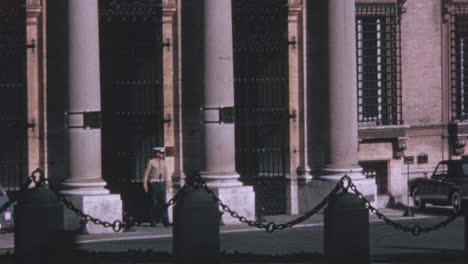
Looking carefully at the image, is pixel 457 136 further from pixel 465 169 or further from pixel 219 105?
pixel 219 105

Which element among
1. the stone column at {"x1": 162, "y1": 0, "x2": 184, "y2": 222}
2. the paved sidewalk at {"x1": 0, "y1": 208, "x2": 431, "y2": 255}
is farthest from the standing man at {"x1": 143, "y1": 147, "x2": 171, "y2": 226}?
the stone column at {"x1": 162, "y1": 0, "x2": 184, "y2": 222}

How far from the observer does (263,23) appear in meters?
31.3

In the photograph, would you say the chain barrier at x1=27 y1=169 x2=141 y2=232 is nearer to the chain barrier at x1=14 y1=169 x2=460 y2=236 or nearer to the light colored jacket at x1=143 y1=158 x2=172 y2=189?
the chain barrier at x1=14 y1=169 x2=460 y2=236

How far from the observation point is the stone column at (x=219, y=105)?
2845 centimetres

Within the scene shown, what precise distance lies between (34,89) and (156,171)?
3.54 meters

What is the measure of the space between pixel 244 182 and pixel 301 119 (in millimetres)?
1961

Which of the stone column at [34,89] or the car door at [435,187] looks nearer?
the stone column at [34,89]

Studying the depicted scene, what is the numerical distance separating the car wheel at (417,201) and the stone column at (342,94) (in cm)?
209

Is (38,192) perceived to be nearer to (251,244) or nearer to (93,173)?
(251,244)

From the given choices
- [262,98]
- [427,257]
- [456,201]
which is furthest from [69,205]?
[456,201]

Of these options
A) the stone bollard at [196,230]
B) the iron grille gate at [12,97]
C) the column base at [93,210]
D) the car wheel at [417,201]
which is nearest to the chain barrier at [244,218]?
the stone bollard at [196,230]

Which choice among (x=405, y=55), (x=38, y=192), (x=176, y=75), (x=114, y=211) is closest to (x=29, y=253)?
(x=38, y=192)

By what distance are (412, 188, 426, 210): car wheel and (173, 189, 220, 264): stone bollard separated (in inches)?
557

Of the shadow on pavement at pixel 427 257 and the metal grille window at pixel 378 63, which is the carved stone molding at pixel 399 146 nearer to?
the metal grille window at pixel 378 63
